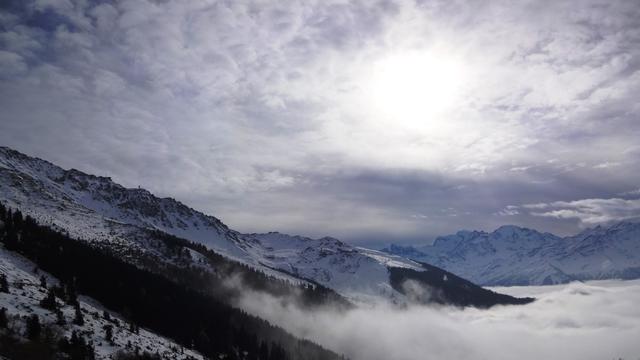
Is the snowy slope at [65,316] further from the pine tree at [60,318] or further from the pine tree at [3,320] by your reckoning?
the pine tree at [3,320]

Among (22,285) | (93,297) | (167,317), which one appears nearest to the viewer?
(22,285)

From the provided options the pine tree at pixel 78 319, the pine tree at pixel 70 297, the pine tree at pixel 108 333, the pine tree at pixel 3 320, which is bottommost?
the pine tree at pixel 108 333

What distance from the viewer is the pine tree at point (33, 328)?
81.5 meters

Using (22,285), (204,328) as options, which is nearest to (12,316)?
(22,285)

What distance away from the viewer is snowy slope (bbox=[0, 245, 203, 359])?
89.2 metres

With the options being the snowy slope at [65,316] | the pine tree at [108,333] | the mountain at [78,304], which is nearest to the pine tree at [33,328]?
the mountain at [78,304]

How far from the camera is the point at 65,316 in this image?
97125mm

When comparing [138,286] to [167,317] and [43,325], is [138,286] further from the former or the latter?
[43,325]

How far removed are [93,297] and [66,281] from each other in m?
16.9

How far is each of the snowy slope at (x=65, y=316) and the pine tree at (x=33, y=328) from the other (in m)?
1.18

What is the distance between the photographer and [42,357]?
78.6 metres

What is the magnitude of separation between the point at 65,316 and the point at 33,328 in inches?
581

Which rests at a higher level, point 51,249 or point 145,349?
point 51,249

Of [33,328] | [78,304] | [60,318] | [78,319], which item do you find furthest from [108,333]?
[33,328]
